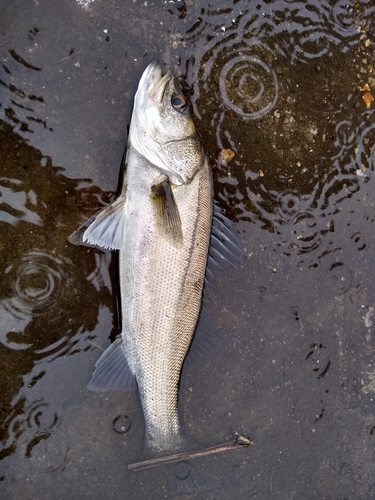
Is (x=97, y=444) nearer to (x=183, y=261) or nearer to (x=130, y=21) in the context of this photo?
(x=183, y=261)

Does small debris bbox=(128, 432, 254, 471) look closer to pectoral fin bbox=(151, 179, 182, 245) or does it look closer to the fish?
the fish

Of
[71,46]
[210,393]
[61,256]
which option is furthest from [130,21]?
[210,393]

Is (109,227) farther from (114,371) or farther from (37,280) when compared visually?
(114,371)

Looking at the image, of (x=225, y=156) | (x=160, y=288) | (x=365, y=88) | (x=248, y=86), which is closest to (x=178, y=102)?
(x=225, y=156)

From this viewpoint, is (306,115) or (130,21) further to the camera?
Result: (306,115)

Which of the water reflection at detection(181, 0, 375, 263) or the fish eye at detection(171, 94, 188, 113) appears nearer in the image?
the fish eye at detection(171, 94, 188, 113)

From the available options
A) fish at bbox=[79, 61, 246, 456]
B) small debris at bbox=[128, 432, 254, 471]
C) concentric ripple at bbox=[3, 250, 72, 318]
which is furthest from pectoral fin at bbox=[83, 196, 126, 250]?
small debris at bbox=[128, 432, 254, 471]
